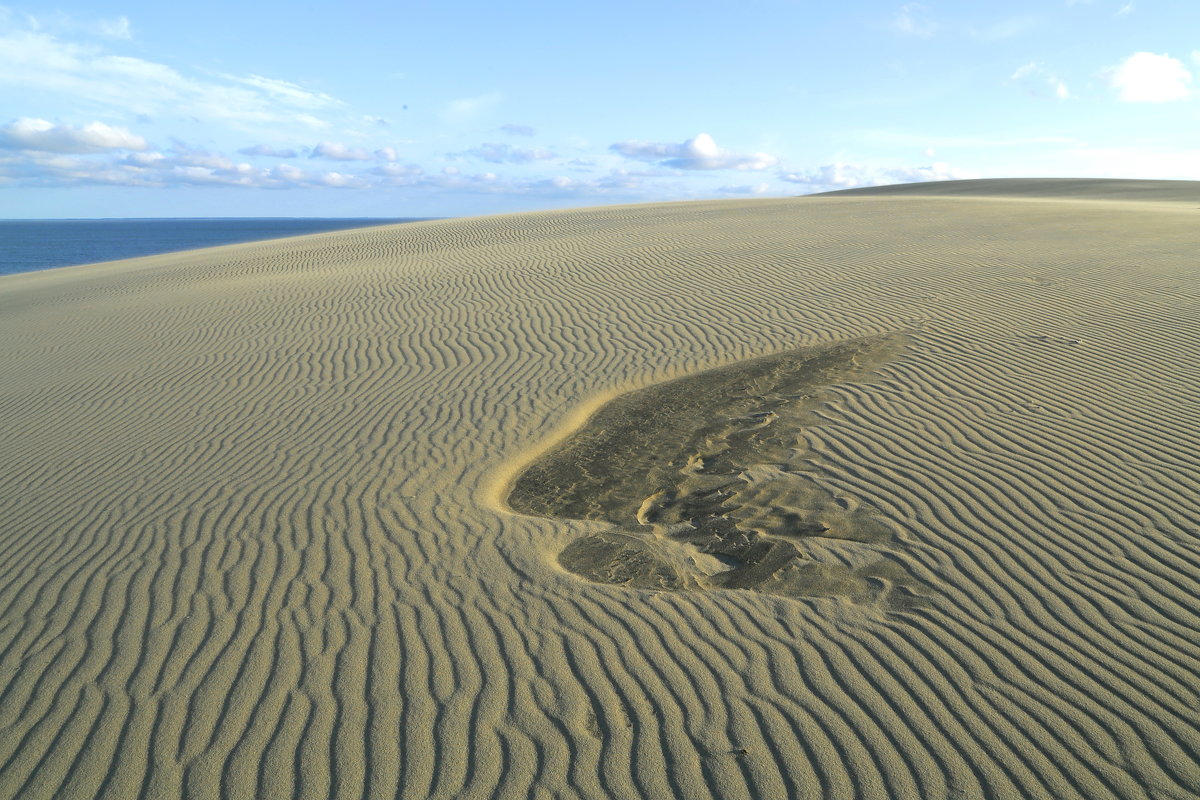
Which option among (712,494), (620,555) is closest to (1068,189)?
(712,494)

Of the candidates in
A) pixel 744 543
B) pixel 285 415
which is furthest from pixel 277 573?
pixel 285 415

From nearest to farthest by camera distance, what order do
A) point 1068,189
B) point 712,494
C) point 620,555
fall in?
point 620,555
point 712,494
point 1068,189

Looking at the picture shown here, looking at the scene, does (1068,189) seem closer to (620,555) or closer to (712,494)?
(712,494)

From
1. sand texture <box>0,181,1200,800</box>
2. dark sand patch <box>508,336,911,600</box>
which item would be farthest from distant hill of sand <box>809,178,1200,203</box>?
dark sand patch <box>508,336,911,600</box>

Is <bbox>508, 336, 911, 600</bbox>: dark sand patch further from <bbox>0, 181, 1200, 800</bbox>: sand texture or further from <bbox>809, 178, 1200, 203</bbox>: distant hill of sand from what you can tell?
<bbox>809, 178, 1200, 203</bbox>: distant hill of sand

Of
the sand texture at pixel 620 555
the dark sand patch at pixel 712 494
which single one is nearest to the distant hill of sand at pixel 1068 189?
the sand texture at pixel 620 555

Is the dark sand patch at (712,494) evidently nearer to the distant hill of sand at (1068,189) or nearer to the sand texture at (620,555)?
the sand texture at (620,555)
